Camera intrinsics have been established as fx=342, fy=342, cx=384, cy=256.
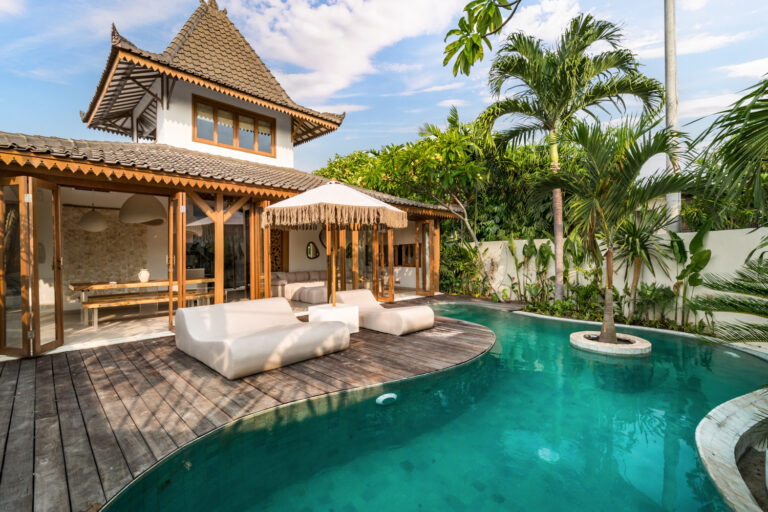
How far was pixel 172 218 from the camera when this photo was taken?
6895 millimetres

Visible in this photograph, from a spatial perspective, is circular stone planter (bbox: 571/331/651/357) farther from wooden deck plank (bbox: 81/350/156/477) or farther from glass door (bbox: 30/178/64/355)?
glass door (bbox: 30/178/64/355)

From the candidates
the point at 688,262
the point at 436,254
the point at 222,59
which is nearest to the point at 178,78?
the point at 222,59

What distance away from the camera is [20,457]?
2578mm

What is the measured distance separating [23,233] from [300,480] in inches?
231

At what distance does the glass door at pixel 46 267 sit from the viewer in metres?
5.25

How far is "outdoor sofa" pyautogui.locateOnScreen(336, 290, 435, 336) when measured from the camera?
6.32m

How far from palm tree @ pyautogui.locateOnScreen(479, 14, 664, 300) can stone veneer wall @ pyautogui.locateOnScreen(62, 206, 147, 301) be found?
11105 mm

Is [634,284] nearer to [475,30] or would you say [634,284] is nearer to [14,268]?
[475,30]

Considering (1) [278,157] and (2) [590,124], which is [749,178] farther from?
(1) [278,157]

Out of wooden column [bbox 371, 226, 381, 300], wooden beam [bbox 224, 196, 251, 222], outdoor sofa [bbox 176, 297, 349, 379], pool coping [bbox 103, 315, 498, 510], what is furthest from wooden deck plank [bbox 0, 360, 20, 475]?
wooden column [bbox 371, 226, 381, 300]

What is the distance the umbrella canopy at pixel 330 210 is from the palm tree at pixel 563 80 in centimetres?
479

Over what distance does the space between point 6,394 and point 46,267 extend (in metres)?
2.52

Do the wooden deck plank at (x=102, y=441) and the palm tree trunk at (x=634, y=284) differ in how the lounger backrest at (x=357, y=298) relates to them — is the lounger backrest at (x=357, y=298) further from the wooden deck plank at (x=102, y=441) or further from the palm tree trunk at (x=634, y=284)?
the palm tree trunk at (x=634, y=284)

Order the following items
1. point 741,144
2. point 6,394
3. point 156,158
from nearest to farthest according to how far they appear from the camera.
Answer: point 741,144
point 6,394
point 156,158
